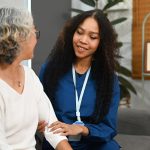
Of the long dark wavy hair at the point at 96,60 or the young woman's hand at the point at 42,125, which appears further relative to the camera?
the long dark wavy hair at the point at 96,60

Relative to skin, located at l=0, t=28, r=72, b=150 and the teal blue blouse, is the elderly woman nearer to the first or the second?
skin, located at l=0, t=28, r=72, b=150

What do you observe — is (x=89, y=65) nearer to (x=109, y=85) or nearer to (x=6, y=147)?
(x=109, y=85)

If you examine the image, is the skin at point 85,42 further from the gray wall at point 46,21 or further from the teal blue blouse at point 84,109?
the gray wall at point 46,21

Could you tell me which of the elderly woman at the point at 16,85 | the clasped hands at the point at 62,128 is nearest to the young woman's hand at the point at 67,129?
the clasped hands at the point at 62,128

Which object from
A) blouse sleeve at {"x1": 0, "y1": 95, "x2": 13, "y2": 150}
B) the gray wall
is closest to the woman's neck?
blouse sleeve at {"x1": 0, "y1": 95, "x2": 13, "y2": 150}

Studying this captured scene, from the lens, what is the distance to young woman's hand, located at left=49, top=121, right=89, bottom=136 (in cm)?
167

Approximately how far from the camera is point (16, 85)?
4.91 ft

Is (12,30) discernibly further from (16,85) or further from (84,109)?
(84,109)

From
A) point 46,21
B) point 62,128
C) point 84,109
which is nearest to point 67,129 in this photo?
point 62,128

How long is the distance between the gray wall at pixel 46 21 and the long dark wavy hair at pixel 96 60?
172 cm

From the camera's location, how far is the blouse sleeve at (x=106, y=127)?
1.84 m

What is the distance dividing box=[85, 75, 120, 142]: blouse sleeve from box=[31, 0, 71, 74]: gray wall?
1.84 meters

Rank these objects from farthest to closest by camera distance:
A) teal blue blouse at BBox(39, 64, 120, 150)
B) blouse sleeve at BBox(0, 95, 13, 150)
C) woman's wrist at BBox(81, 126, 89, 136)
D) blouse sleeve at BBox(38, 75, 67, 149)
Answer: teal blue blouse at BBox(39, 64, 120, 150), woman's wrist at BBox(81, 126, 89, 136), blouse sleeve at BBox(38, 75, 67, 149), blouse sleeve at BBox(0, 95, 13, 150)

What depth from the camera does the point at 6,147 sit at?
1.39 metres
